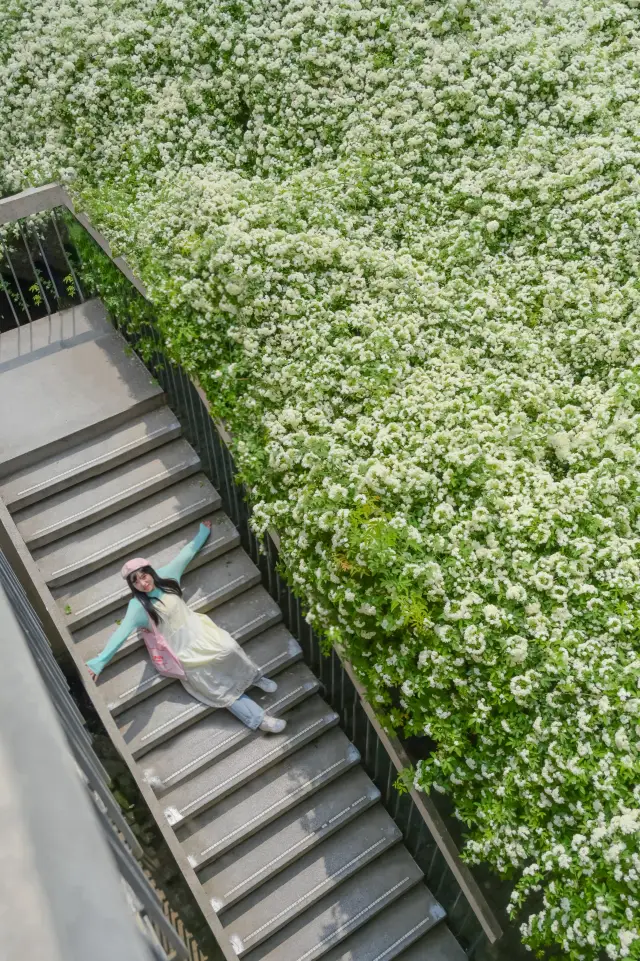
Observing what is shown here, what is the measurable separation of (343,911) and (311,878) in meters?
0.30

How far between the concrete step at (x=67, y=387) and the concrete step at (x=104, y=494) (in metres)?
0.34

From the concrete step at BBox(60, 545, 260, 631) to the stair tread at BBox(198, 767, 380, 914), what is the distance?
1.52 metres

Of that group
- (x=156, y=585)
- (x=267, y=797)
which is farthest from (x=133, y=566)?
(x=267, y=797)

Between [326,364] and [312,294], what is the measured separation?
620 millimetres

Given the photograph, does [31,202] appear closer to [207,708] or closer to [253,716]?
[207,708]

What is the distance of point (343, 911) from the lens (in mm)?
5008

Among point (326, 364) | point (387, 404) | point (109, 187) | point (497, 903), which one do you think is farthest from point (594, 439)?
point (109, 187)

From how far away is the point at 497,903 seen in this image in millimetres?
4543

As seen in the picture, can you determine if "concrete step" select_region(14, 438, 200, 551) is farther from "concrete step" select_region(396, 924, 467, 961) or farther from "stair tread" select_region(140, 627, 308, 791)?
"concrete step" select_region(396, 924, 467, 961)

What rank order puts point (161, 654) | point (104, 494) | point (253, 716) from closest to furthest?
1. point (161, 654)
2. point (253, 716)
3. point (104, 494)

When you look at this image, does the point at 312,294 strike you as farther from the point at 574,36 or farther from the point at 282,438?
the point at 574,36

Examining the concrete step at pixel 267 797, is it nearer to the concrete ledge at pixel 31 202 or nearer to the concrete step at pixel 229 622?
the concrete step at pixel 229 622

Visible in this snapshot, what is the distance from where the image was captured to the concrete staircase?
4.95 metres

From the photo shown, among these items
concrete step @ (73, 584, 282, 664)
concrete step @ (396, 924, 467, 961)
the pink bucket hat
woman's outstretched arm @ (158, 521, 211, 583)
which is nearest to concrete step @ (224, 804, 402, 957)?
concrete step @ (396, 924, 467, 961)
